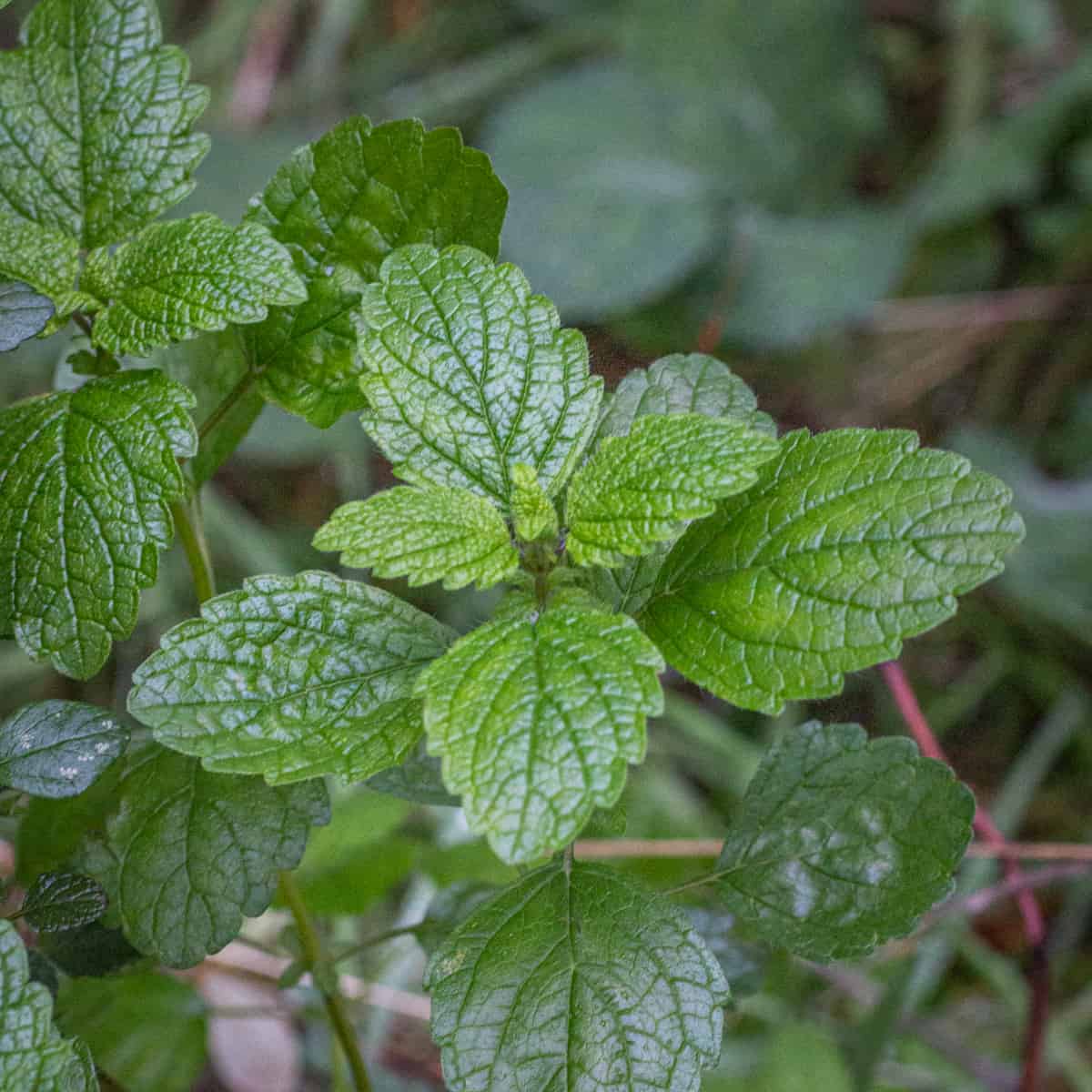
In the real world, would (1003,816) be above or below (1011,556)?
below

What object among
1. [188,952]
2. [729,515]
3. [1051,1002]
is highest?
[729,515]

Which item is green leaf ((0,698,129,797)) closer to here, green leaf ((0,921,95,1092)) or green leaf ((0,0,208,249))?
green leaf ((0,921,95,1092))

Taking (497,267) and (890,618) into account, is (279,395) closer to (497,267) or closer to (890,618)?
(497,267)

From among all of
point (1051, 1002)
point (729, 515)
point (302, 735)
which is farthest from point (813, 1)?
point (302, 735)

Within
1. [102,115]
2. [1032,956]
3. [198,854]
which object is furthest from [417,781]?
[1032,956]

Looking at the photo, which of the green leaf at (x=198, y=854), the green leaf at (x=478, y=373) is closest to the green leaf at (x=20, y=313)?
the green leaf at (x=478, y=373)

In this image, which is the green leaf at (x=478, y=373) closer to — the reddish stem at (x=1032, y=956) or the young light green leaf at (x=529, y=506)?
the young light green leaf at (x=529, y=506)
